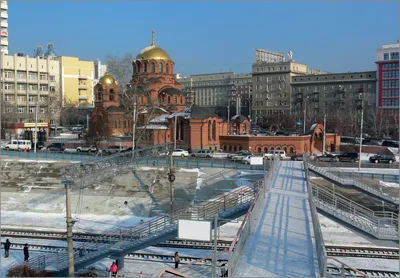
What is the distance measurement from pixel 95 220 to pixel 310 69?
325 ft

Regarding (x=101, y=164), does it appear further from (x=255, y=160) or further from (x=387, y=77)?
(x=387, y=77)

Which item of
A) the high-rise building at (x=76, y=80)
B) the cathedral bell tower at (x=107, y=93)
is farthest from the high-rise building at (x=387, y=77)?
the high-rise building at (x=76, y=80)

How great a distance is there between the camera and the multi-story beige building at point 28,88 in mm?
75875

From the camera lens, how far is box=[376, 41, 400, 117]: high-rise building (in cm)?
7538

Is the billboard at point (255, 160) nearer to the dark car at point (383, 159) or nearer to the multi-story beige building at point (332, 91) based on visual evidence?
the dark car at point (383, 159)

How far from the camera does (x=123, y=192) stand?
30.0 m

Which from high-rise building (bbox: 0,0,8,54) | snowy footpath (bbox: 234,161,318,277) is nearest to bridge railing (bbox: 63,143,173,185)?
snowy footpath (bbox: 234,161,318,277)

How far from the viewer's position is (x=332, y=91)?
90125 millimetres

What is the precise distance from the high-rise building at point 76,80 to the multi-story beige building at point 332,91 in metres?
43.2

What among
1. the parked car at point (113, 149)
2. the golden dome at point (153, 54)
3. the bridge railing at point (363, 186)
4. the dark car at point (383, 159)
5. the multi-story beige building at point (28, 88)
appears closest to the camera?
the bridge railing at point (363, 186)

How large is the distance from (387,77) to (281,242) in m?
72.1

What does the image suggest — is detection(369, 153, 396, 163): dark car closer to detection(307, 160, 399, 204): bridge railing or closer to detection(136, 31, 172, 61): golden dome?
detection(307, 160, 399, 204): bridge railing

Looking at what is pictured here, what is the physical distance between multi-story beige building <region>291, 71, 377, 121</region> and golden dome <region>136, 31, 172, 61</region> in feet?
99.4

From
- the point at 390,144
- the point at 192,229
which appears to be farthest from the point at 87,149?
the point at 192,229
